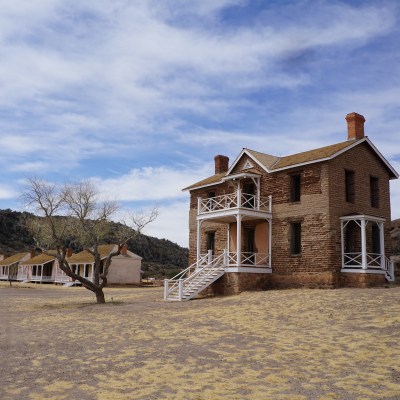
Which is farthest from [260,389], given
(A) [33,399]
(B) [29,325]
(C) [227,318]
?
(B) [29,325]

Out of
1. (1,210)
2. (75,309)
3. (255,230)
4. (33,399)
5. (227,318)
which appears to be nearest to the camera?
(33,399)

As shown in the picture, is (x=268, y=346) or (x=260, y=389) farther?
(x=268, y=346)

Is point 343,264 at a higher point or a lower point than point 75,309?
higher

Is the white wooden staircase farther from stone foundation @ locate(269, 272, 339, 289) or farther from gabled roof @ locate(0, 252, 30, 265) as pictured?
gabled roof @ locate(0, 252, 30, 265)

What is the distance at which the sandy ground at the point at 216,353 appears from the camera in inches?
293

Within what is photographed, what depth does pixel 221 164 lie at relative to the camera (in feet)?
110

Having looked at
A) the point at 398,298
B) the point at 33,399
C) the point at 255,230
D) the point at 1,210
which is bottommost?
the point at 33,399

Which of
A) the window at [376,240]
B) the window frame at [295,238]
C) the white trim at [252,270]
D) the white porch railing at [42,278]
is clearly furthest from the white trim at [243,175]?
the white porch railing at [42,278]

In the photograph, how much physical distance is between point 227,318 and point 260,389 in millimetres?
8234

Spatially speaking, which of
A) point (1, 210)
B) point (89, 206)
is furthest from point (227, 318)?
point (1, 210)

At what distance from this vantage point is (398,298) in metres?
16.9

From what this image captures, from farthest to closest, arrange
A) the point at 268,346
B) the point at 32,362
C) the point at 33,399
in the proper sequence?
the point at 268,346
the point at 32,362
the point at 33,399

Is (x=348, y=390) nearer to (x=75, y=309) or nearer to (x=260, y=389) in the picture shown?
(x=260, y=389)

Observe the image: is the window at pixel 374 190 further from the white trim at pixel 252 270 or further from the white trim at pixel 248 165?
the white trim at pixel 252 270
